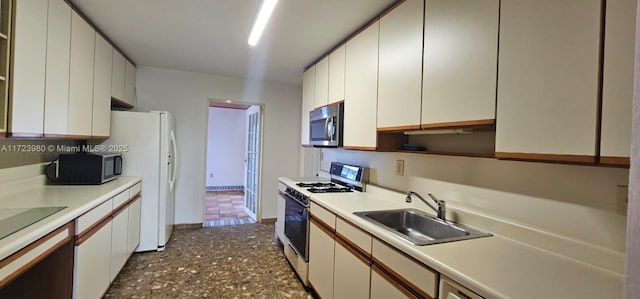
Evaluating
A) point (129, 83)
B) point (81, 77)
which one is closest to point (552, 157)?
point (81, 77)

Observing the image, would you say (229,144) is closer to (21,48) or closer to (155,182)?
(155,182)

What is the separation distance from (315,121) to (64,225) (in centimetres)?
222

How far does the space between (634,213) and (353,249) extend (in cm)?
137

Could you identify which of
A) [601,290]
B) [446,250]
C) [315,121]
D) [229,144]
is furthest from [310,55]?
[229,144]

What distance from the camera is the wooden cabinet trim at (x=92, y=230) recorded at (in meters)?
Answer: 1.72

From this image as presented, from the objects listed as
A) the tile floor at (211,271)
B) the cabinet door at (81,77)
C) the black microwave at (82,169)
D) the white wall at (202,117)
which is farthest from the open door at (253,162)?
the cabinet door at (81,77)

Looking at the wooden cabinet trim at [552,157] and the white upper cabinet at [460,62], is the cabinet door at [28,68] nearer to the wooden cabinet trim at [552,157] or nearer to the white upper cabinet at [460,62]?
the white upper cabinet at [460,62]

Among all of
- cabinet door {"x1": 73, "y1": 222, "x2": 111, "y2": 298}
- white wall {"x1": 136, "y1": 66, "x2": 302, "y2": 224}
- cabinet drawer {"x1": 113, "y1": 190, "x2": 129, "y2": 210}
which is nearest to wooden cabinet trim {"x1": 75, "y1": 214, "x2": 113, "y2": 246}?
cabinet door {"x1": 73, "y1": 222, "x2": 111, "y2": 298}

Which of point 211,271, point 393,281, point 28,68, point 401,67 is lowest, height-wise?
point 211,271

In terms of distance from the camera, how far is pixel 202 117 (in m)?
3.98

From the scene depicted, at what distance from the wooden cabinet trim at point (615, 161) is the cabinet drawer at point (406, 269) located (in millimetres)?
693

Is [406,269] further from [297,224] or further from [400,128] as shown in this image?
[297,224]

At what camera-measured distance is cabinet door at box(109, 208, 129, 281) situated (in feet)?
7.54

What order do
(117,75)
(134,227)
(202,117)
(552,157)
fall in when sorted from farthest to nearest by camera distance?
(202,117) < (117,75) < (134,227) < (552,157)
